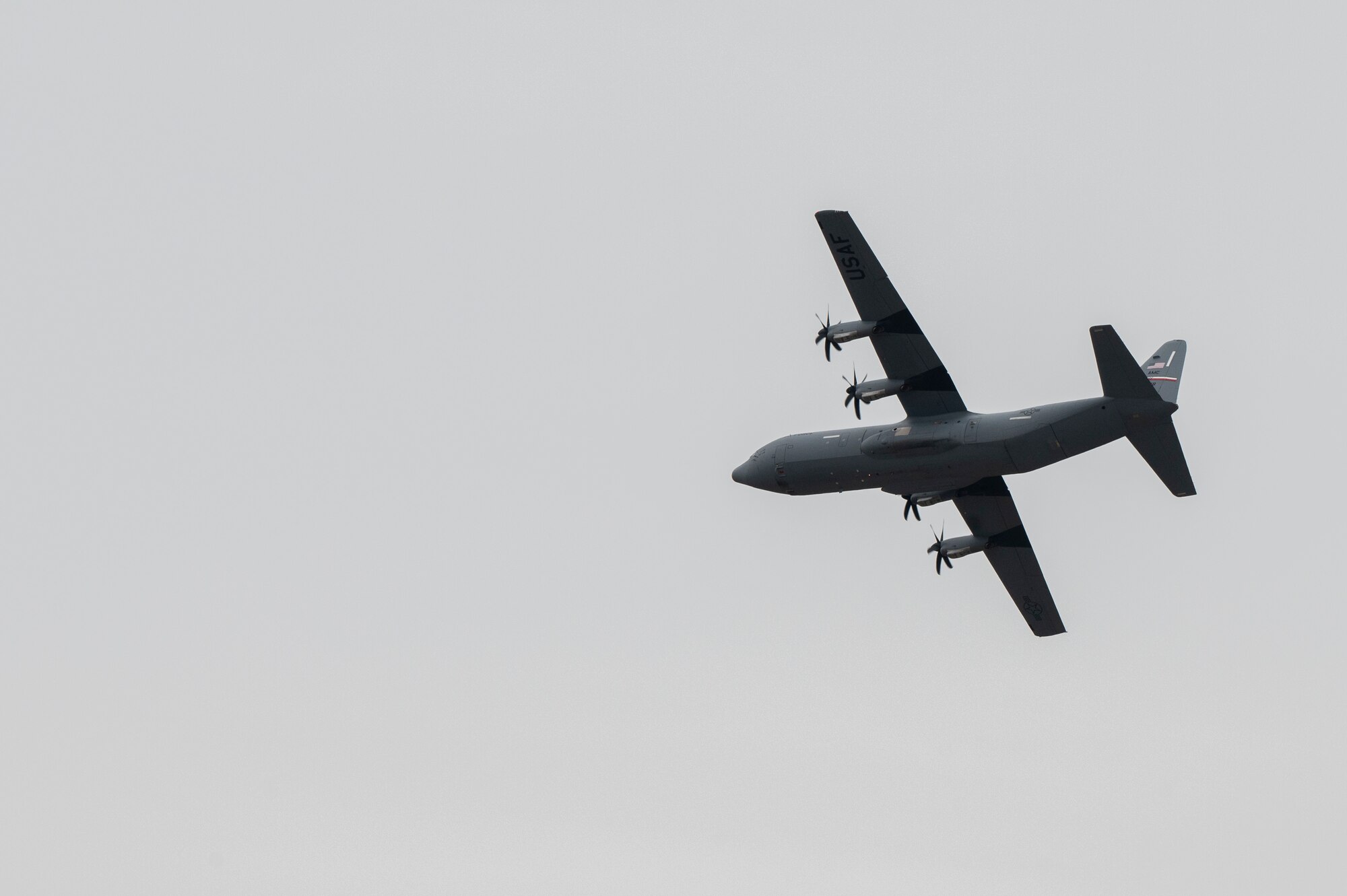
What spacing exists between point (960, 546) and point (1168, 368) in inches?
369

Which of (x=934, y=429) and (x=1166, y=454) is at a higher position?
(x=934, y=429)

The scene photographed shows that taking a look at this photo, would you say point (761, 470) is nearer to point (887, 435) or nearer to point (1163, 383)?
point (887, 435)

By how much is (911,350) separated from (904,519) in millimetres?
7820

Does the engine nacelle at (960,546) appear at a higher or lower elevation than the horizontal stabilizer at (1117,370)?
lower

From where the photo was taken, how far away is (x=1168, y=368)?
78.1 m

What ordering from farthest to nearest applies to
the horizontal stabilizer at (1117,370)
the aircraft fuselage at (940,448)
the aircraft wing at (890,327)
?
the aircraft wing at (890,327) → the aircraft fuselage at (940,448) → the horizontal stabilizer at (1117,370)

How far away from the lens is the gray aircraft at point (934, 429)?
6981 cm

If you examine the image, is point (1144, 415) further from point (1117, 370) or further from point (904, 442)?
point (904, 442)

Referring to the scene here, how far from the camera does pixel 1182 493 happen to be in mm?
71750

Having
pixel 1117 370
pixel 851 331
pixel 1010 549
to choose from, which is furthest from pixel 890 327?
pixel 1010 549

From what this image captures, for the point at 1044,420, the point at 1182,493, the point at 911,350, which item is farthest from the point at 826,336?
the point at 1182,493

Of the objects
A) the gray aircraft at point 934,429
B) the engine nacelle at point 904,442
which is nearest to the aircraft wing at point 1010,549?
the gray aircraft at point 934,429

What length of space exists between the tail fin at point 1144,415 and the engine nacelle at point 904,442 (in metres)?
5.61

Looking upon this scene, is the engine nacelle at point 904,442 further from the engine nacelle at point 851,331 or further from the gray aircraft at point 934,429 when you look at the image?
the engine nacelle at point 851,331
